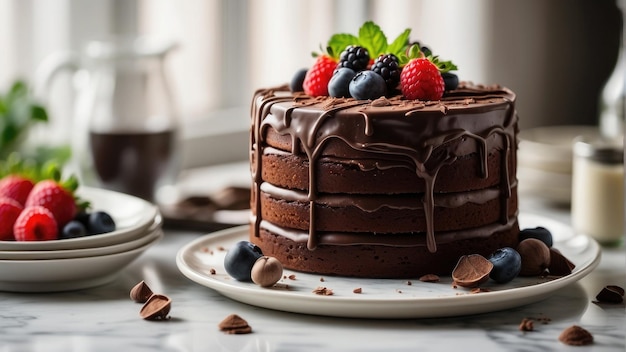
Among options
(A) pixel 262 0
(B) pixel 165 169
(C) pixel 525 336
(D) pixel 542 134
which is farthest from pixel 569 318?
(A) pixel 262 0

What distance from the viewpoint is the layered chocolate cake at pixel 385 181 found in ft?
5.49

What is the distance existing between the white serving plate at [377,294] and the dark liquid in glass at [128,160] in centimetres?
71

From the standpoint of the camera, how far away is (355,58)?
1.84 metres

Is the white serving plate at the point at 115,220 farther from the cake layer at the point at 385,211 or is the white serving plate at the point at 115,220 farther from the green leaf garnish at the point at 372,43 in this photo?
the green leaf garnish at the point at 372,43

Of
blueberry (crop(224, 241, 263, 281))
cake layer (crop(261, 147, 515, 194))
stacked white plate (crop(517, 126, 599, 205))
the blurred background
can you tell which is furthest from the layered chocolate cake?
stacked white plate (crop(517, 126, 599, 205))

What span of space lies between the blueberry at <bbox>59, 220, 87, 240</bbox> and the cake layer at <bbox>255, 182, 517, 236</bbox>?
38 centimetres

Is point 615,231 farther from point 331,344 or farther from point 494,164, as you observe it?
point 331,344

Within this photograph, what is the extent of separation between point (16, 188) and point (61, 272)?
0.31 m

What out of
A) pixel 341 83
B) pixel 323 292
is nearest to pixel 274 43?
pixel 341 83

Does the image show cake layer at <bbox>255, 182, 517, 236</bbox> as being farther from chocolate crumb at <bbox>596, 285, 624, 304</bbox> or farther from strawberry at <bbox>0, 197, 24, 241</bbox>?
strawberry at <bbox>0, 197, 24, 241</bbox>

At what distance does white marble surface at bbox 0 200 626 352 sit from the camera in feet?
4.90

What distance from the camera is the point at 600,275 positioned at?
1976mm

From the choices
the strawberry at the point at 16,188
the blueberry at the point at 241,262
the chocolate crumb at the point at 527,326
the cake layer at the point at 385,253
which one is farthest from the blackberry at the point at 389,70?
the strawberry at the point at 16,188

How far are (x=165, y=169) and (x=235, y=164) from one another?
0.82 m
